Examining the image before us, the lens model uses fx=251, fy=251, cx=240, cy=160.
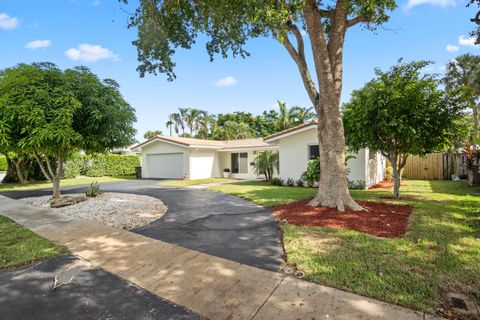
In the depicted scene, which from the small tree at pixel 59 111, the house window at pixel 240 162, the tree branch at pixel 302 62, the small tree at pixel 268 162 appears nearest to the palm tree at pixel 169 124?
the house window at pixel 240 162

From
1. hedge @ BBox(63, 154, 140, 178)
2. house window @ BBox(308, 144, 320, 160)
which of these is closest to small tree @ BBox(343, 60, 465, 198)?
house window @ BBox(308, 144, 320, 160)

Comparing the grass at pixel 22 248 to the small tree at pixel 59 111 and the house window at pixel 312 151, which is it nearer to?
the small tree at pixel 59 111

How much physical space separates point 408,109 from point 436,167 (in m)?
11.4

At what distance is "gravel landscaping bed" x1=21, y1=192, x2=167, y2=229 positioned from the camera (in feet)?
22.2

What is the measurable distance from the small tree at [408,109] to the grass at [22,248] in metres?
9.09

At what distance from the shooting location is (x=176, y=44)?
9.39 meters

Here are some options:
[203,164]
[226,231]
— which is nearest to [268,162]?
[203,164]

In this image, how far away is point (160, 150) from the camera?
22.8 m

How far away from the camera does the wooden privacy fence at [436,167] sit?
15898 millimetres

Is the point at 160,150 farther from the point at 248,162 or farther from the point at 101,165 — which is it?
the point at 248,162

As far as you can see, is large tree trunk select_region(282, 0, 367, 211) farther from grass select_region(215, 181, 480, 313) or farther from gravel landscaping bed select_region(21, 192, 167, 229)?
gravel landscaping bed select_region(21, 192, 167, 229)

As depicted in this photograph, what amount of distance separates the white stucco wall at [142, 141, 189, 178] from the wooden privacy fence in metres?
16.6

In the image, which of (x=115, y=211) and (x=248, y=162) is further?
(x=248, y=162)

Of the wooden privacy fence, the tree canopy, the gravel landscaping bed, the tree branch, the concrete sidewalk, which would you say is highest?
the tree canopy
